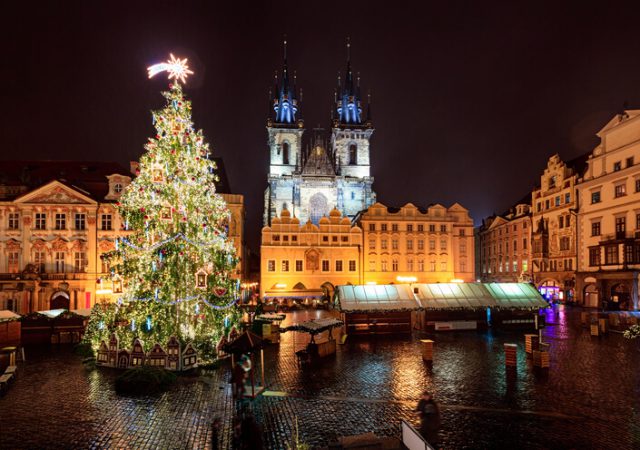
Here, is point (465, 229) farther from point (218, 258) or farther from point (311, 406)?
Result: point (311, 406)

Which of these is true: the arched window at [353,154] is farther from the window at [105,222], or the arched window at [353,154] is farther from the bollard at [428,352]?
the bollard at [428,352]

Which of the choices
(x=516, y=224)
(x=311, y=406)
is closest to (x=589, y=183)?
(x=516, y=224)

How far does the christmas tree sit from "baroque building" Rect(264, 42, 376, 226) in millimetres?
55032

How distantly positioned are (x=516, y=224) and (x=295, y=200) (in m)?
35.0

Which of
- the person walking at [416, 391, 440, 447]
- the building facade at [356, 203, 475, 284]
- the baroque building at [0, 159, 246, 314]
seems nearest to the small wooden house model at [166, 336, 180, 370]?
the person walking at [416, 391, 440, 447]

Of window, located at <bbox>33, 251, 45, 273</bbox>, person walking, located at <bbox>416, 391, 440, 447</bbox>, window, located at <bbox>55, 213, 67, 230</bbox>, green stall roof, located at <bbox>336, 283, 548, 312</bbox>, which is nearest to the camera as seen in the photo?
person walking, located at <bbox>416, 391, 440, 447</bbox>

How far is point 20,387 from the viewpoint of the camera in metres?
16.4

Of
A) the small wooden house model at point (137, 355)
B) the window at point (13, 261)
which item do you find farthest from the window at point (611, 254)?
the window at point (13, 261)

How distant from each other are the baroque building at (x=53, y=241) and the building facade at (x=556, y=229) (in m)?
47.0

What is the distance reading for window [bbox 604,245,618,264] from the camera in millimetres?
43500

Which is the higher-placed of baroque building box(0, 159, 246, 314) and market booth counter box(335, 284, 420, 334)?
baroque building box(0, 159, 246, 314)

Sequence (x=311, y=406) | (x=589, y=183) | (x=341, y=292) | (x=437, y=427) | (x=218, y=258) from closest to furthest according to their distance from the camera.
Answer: (x=437, y=427) → (x=311, y=406) → (x=218, y=258) → (x=341, y=292) → (x=589, y=183)

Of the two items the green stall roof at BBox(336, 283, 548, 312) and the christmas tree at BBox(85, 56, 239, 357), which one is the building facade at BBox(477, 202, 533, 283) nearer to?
the green stall roof at BBox(336, 283, 548, 312)

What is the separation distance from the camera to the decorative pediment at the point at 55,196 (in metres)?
43.4
